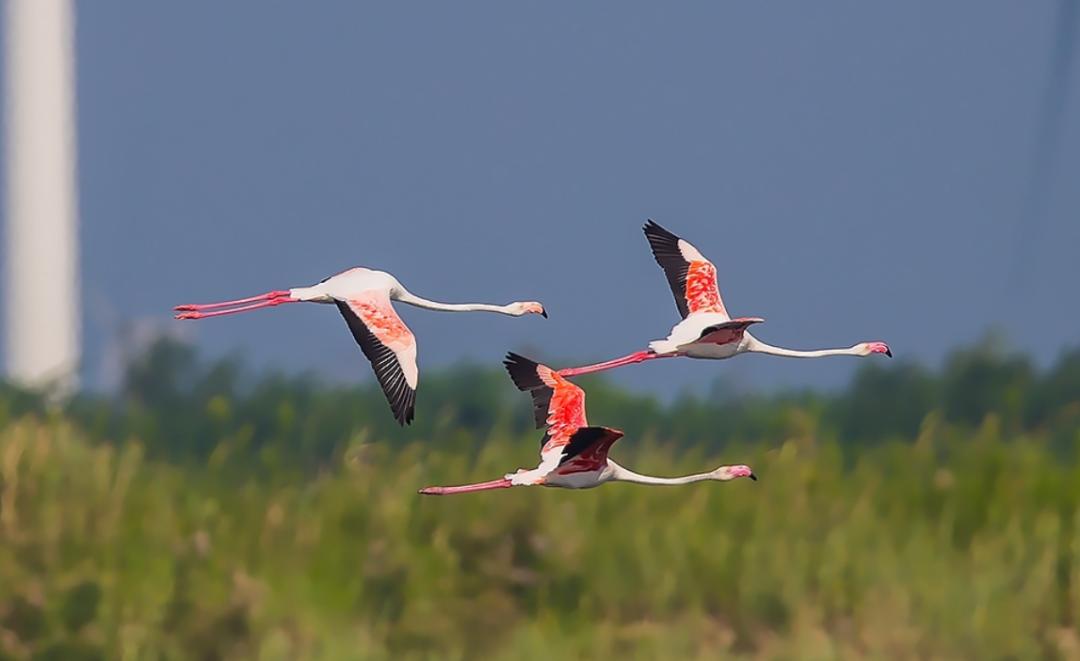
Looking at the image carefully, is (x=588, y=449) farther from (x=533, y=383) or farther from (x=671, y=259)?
(x=671, y=259)

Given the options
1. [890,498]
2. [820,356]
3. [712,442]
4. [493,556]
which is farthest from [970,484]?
[820,356]

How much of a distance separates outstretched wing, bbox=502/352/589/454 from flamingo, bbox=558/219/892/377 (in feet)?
0.19

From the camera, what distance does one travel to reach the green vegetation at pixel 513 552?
16.5 m

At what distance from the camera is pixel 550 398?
8984mm

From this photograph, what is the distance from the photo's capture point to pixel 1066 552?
57.1ft

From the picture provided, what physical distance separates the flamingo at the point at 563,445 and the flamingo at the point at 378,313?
0.25 meters

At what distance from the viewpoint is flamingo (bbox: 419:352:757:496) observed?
8.35 metres

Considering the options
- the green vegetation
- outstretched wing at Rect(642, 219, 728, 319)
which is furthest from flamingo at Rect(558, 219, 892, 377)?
the green vegetation

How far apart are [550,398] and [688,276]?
2.87 feet

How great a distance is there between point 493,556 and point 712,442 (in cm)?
217

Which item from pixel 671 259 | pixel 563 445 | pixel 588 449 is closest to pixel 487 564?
pixel 671 259

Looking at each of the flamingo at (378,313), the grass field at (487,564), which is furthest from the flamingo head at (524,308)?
the grass field at (487,564)

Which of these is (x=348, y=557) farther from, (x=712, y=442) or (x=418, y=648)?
(x=712, y=442)

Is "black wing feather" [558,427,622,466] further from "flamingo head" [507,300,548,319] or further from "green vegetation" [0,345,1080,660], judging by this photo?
"green vegetation" [0,345,1080,660]
